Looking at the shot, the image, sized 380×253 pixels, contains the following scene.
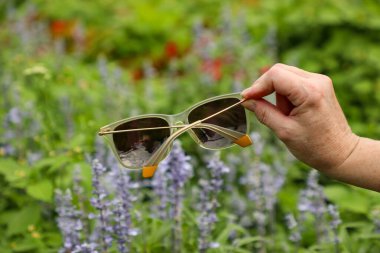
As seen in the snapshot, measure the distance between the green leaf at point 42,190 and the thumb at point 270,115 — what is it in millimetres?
1223

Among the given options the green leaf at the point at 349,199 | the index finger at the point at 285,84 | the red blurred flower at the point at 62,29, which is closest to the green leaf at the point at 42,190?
the index finger at the point at 285,84

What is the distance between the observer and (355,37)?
5680 millimetres

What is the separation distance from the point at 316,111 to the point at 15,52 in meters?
4.47

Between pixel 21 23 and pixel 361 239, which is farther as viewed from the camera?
pixel 21 23

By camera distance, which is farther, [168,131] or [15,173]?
[15,173]

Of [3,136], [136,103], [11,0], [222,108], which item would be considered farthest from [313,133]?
[11,0]

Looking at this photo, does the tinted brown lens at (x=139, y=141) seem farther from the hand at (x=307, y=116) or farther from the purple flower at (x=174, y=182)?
the purple flower at (x=174, y=182)

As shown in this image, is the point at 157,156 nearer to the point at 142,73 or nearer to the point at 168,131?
the point at 168,131

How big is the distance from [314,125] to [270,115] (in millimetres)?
138

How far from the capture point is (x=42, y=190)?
281 cm

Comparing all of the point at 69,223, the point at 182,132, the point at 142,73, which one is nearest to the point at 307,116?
the point at 182,132

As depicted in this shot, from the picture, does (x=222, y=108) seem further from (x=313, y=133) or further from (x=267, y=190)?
(x=267, y=190)

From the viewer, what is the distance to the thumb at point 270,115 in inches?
72.2

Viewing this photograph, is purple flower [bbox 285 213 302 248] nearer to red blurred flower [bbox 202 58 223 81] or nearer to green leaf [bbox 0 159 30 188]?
green leaf [bbox 0 159 30 188]
